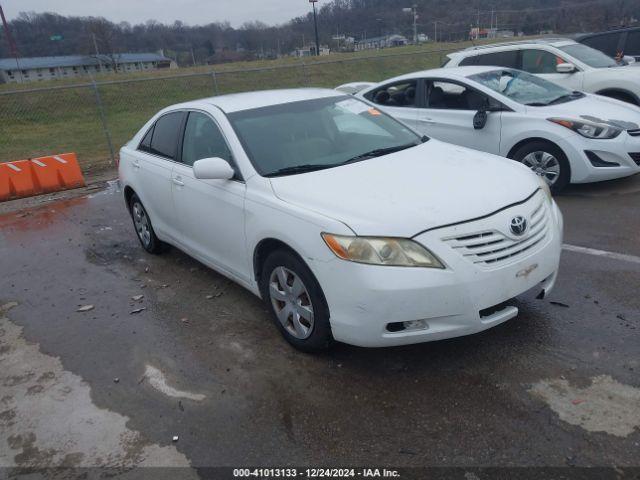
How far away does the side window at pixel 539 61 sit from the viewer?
8.80m

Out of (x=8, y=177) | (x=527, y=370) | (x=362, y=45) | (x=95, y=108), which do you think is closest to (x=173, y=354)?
(x=527, y=370)

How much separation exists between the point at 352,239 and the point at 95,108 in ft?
70.1

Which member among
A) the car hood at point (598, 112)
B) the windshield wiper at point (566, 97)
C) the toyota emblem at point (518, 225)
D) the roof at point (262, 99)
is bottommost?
the car hood at point (598, 112)

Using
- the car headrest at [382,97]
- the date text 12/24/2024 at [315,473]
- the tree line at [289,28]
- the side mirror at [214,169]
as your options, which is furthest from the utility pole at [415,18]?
the date text 12/24/2024 at [315,473]

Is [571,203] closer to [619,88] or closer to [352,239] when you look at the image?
[619,88]

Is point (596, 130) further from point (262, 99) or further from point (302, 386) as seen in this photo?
point (302, 386)

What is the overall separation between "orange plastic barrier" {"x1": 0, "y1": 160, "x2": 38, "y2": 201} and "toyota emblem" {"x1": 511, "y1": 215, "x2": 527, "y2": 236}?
8976 millimetres

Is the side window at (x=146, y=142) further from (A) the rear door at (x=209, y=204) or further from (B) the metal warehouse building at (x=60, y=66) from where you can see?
(B) the metal warehouse building at (x=60, y=66)

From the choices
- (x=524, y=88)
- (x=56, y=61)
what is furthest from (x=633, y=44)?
(x=56, y=61)

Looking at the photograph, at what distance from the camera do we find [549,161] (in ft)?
20.8

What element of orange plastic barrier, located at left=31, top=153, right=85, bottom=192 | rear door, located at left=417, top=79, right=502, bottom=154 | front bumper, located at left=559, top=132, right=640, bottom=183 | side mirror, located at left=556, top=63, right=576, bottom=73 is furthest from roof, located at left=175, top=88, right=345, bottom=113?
orange plastic barrier, located at left=31, top=153, right=85, bottom=192

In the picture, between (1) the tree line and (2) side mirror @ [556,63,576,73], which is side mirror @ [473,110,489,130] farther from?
(1) the tree line

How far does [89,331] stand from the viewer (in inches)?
163

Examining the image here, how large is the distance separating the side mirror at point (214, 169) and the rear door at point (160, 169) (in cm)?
106
